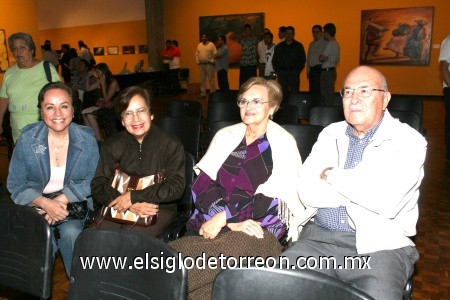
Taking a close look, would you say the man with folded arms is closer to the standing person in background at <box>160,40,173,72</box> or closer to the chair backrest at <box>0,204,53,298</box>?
the chair backrest at <box>0,204,53,298</box>

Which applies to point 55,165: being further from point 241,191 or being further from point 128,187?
point 241,191

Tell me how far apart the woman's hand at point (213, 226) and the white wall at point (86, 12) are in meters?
14.3

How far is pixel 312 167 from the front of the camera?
2230 millimetres

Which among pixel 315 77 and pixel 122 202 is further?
pixel 315 77

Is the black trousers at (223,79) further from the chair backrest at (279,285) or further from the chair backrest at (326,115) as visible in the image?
the chair backrest at (279,285)

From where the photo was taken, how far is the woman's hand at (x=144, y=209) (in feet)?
7.83

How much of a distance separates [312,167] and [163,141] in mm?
916

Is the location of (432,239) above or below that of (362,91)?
below

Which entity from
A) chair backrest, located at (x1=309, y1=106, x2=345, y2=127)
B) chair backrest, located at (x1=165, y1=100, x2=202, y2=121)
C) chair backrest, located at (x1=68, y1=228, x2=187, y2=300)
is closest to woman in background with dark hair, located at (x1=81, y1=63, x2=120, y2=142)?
chair backrest, located at (x1=165, y1=100, x2=202, y2=121)

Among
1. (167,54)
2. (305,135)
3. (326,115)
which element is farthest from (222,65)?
(305,135)

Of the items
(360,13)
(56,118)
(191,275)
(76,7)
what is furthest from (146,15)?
(191,275)

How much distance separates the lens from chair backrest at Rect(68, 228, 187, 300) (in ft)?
4.49

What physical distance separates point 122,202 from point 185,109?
2.64 meters

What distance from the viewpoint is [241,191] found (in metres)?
2.40
